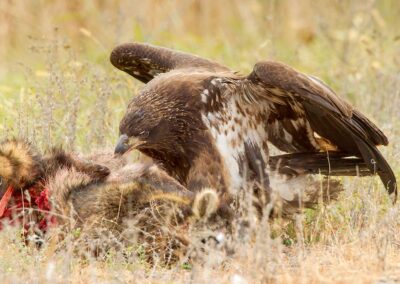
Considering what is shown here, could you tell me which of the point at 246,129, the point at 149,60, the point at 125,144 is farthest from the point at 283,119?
the point at 149,60

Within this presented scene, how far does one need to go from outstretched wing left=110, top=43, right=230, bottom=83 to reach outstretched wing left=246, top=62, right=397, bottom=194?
3.18ft

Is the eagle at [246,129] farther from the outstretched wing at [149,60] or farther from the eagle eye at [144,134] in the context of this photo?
the outstretched wing at [149,60]

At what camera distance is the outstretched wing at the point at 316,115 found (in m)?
5.93

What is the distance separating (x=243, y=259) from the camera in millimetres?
4883

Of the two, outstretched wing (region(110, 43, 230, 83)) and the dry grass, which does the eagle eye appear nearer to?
the dry grass

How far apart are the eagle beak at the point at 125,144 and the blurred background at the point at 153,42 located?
89 centimetres

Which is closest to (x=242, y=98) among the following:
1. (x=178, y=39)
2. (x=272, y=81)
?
(x=272, y=81)

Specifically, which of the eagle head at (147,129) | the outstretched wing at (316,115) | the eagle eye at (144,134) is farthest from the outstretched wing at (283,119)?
the eagle eye at (144,134)

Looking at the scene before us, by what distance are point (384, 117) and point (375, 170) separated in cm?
210

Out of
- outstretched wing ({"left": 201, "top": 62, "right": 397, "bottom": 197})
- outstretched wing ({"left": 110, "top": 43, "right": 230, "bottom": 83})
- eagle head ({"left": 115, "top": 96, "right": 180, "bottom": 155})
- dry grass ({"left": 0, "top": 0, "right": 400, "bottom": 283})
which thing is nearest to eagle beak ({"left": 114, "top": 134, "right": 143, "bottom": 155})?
eagle head ({"left": 115, "top": 96, "right": 180, "bottom": 155})

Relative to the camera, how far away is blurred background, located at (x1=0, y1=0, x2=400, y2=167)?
297 inches

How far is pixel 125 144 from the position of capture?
622 cm

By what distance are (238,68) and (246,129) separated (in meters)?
3.70

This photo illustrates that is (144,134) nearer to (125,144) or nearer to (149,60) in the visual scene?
(125,144)
